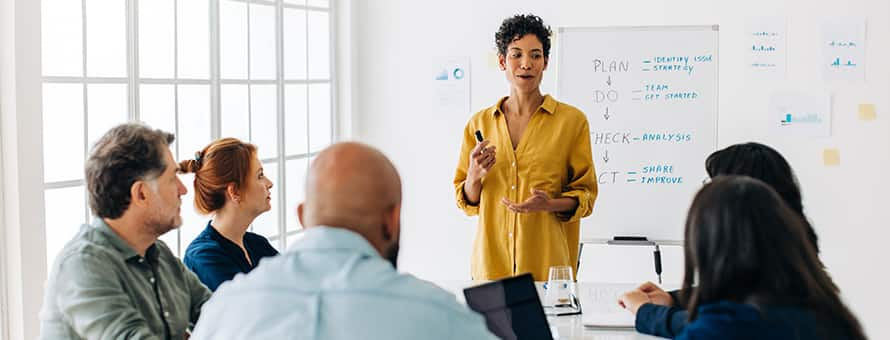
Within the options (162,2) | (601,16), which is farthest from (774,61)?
(162,2)

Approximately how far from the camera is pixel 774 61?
16.9ft

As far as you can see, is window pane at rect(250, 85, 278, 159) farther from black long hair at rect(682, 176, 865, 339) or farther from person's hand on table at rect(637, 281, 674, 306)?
black long hair at rect(682, 176, 865, 339)

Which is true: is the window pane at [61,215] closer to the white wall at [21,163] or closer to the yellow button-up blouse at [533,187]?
the white wall at [21,163]

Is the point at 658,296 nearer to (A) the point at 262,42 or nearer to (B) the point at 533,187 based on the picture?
(B) the point at 533,187

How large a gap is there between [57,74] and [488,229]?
5.27ft

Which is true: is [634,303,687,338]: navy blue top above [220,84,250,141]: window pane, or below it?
below

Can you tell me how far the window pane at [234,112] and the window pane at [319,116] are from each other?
2.24 ft

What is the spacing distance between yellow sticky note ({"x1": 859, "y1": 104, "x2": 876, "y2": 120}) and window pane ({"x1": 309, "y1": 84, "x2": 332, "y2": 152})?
2730 millimetres

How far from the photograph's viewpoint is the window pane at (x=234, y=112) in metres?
4.56

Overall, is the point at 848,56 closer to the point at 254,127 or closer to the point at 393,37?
the point at 393,37

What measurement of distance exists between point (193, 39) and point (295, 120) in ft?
3.54

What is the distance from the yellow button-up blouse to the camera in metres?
3.74

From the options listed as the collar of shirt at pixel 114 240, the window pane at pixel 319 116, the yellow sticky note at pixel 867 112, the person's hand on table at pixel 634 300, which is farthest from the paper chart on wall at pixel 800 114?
the collar of shirt at pixel 114 240

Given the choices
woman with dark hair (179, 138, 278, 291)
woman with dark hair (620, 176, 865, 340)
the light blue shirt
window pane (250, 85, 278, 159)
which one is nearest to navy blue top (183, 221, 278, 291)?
woman with dark hair (179, 138, 278, 291)
